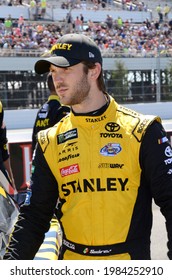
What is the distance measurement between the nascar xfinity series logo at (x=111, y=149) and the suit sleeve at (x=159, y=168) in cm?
10

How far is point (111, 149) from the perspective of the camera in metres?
1.95

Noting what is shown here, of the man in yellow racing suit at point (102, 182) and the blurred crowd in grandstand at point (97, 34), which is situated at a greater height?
the man in yellow racing suit at point (102, 182)

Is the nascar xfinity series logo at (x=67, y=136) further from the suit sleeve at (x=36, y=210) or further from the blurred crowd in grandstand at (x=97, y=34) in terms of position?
the blurred crowd in grandstand at (x=97, y=34)

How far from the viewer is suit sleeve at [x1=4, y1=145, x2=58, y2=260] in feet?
6.68

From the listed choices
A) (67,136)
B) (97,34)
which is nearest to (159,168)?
(67,136)

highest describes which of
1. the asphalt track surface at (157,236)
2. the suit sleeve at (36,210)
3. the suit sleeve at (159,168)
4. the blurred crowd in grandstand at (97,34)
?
the suit sleeve at (159,168)

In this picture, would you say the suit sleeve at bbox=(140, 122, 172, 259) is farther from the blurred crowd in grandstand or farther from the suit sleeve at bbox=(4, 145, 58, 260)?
the blurred crowd in grandstand

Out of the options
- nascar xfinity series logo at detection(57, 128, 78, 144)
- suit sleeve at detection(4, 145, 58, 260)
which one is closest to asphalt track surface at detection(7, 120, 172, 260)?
suit sleeve at detection(4, 145, 58, 260)

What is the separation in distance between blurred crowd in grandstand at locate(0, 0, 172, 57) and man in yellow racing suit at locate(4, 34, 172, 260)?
65.2 feet

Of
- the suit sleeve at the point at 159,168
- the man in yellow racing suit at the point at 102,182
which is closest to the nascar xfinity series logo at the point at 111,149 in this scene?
the man in yellow racing suit at the point at 102,182

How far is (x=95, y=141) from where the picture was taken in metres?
1.96

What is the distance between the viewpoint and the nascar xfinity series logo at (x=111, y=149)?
194 centimetres
